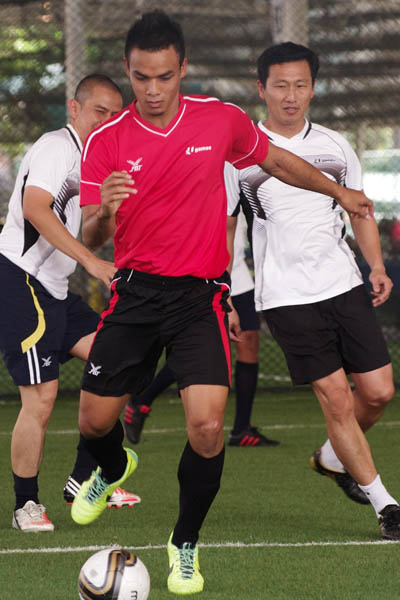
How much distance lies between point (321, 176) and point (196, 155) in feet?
2.17

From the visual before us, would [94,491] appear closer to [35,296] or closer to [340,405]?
[35,296]

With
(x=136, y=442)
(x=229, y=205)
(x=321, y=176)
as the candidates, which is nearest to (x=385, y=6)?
(x=136, y=442)

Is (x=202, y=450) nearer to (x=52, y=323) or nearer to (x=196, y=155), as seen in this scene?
(x=196, y=155)

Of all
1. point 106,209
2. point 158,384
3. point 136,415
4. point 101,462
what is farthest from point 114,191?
point 158,384

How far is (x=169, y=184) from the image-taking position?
4.72m

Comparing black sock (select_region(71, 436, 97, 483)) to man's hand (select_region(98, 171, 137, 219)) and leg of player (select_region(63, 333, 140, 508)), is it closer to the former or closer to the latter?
leg of player (select_region(63, 333, 140, 508))

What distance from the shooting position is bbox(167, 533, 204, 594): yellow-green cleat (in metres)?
4.53

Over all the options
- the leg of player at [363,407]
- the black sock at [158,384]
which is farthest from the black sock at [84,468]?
the black sock at [158,384]

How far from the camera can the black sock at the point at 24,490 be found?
583cm

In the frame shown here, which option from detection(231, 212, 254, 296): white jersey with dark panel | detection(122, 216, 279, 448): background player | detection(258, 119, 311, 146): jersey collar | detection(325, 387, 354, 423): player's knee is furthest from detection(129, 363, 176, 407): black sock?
detection(325, 387, 354, 423): player's knee

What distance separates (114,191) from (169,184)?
397 mm

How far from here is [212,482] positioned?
4.68 meters

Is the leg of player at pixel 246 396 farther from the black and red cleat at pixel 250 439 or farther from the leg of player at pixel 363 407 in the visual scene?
the leg of player at pixel 363 407

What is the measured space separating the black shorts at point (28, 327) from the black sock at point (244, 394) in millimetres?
2583
